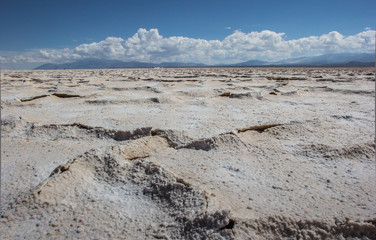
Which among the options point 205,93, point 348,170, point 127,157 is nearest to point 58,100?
point 205,93

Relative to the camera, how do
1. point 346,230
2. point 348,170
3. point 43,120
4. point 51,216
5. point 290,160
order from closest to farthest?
point 346,230
point 51,216
point 348,170
point 290,160
point 43,120

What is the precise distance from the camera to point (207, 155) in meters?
1.46

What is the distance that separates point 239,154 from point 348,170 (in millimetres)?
549

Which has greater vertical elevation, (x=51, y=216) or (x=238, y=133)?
(x=238, y=133)

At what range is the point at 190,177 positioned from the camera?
1199 mm

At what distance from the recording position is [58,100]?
331 centimetres

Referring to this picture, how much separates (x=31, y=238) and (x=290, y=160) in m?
1.23

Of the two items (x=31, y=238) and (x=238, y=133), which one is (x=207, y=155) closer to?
(x=238, y=133)

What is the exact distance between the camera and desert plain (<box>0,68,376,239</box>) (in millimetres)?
887

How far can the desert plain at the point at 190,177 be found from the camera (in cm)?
89

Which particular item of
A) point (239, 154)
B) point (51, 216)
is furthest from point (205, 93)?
point (51, 216)

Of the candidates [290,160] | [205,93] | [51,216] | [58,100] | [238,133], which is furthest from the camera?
[205,93]

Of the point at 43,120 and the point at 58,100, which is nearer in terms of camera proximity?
the point at 43,120

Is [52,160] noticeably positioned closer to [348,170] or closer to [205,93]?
[348,170]
